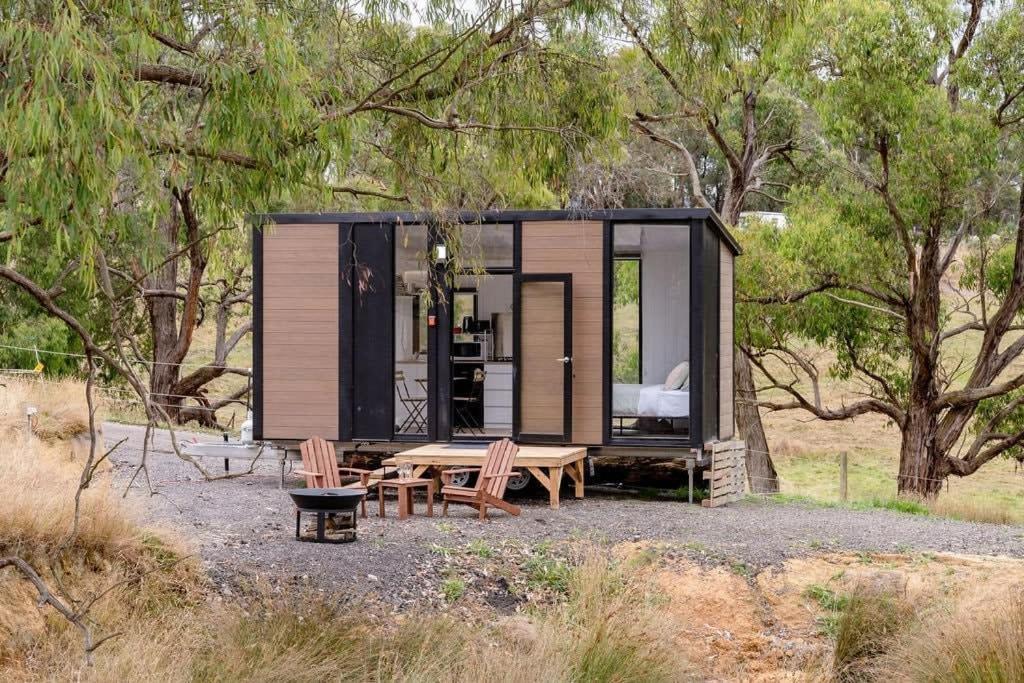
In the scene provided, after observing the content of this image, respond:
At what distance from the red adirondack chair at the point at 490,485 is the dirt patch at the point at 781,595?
1468 mm

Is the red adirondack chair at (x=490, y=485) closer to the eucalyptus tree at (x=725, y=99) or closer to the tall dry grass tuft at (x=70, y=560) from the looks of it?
the tall dry grass tuft at (x=70, y=560)

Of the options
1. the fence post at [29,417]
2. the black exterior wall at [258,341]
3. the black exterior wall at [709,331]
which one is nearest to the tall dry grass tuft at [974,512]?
the black exterior wall at [709,331]

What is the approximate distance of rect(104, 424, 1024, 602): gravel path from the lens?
7695mm

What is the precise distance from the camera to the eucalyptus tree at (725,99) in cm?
733

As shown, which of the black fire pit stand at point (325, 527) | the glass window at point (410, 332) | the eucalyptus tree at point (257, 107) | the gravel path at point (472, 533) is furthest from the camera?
the glass window at point (410, 332)

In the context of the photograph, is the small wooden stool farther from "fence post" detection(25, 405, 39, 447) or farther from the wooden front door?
"fence post" detection(25, 405, 39, 447)

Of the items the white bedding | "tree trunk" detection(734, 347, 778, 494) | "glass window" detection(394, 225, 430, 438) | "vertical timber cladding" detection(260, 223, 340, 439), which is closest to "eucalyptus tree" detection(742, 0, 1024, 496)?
"tree trunk" detection(734, 347, 778, 494)

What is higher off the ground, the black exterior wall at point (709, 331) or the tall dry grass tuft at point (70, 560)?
the black exterior wall at point (709, 331)

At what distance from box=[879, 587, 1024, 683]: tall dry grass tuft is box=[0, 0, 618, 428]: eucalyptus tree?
3362mm

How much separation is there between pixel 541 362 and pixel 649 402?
1.20m

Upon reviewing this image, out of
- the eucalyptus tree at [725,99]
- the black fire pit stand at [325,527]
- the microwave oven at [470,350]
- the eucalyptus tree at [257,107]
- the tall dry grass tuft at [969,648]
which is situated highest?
the eucalyptus tree at [725,99]

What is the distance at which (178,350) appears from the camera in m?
21.4

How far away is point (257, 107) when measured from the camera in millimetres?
5477

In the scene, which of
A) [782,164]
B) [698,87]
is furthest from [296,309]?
[782,164]
